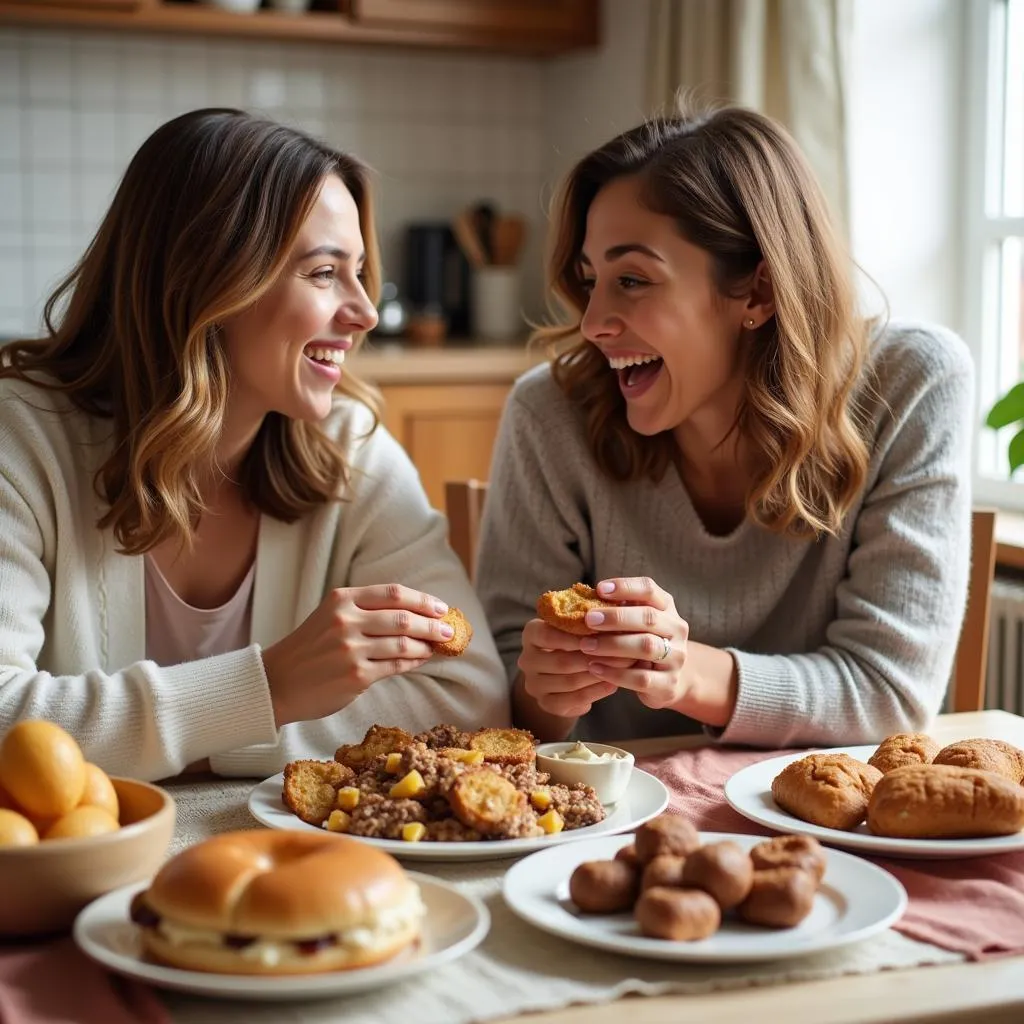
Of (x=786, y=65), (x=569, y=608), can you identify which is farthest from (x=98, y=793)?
(x=786, y=65)

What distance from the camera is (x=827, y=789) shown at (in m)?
1.25

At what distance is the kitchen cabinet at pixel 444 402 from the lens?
3809 mm

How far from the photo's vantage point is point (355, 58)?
443 cm

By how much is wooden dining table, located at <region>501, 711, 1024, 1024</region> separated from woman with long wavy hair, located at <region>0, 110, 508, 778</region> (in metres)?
0.60

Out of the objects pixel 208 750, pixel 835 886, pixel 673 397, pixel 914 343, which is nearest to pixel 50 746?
pixel 208 750

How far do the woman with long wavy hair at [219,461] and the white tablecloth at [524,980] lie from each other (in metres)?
0.52

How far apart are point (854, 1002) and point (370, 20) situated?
11.8ft

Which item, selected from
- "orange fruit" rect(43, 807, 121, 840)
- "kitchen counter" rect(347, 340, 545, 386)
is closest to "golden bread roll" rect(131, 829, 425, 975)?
"orange fruit" rect(43, 807, 121, 840)

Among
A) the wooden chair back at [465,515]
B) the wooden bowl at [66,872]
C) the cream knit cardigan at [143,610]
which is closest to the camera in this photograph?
the wooden bowl at [66,872]

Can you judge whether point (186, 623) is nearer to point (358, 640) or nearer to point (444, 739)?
point (358, 640)

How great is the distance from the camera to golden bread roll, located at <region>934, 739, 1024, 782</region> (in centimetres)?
127

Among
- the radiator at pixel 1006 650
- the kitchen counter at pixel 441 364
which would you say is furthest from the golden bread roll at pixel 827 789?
the kitchen counter at pixel 441 364

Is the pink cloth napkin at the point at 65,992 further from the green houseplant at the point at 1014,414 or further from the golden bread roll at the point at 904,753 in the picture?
the green houseplant at the point at 1014,414

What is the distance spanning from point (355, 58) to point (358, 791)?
359 cm
